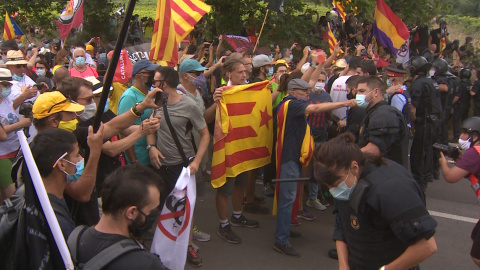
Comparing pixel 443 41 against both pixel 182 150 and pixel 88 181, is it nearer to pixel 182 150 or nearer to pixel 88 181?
pixel 182 150

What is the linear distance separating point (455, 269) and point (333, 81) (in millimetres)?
3392

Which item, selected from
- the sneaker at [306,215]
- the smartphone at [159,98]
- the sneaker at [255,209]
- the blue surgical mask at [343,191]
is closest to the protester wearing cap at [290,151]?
the sneaker at [306,215]

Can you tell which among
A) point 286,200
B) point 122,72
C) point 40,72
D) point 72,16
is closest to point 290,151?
point 286,200

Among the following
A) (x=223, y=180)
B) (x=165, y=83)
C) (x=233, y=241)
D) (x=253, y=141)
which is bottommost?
(x=233, y=241)

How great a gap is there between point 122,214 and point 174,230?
92cm

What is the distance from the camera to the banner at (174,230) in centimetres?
300

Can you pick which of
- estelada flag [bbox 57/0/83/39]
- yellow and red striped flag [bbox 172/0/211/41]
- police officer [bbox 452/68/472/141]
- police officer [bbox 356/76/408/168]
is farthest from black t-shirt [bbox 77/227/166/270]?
police officer [bbox 452/68/472/141]

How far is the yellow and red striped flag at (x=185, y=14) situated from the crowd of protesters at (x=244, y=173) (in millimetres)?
342

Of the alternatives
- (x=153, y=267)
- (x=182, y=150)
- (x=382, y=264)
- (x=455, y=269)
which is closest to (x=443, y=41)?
(x=455, y=269)

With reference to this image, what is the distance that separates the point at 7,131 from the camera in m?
4.64

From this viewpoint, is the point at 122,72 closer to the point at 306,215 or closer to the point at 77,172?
the point at 306,215

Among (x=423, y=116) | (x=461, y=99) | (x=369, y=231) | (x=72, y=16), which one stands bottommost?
(x=461, y=99)

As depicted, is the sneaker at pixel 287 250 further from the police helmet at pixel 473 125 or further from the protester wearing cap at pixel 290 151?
the police helmet at pixel 473 125

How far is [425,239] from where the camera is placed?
7.86 feet
